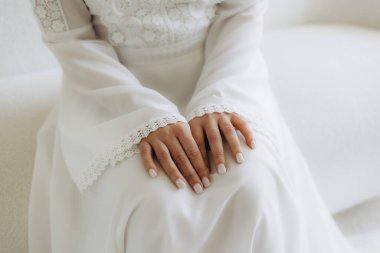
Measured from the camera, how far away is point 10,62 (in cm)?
136

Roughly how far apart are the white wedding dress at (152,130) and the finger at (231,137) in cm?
1

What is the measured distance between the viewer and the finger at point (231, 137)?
2.43 ft

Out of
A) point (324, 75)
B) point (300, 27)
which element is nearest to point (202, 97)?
point (324, 75)

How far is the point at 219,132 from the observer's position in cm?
79

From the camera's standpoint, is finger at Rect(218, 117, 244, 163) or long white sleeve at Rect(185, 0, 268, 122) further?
long white sleeve at Rect(185, 0, 268, 122)

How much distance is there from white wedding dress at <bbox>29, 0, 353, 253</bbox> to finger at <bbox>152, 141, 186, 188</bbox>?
0.4 inches

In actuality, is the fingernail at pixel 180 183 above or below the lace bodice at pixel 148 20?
below

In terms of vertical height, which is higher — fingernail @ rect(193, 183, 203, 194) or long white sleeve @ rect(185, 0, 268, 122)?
long white sleeve @ rect(185, 0, 268, 122)

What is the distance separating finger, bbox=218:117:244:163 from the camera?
0.74 metres

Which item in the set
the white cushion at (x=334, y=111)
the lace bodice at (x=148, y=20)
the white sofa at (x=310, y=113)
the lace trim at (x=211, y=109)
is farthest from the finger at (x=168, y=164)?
the white cushion at (x=334, y=111)

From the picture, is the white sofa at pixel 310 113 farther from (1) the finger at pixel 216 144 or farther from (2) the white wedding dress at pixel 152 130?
(1) the finger at pixel 216 144

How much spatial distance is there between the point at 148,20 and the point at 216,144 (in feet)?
1.09

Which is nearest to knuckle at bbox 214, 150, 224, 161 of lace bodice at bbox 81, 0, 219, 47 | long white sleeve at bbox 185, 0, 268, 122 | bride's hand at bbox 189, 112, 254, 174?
bride's hand at bbox 189, 112, 254, 174

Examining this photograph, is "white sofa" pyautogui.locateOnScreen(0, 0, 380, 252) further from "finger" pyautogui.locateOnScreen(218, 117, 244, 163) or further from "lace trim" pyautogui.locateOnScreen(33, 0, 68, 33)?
"finger" pyautogui.locateOnScreen(218, 117, 244, 163)
